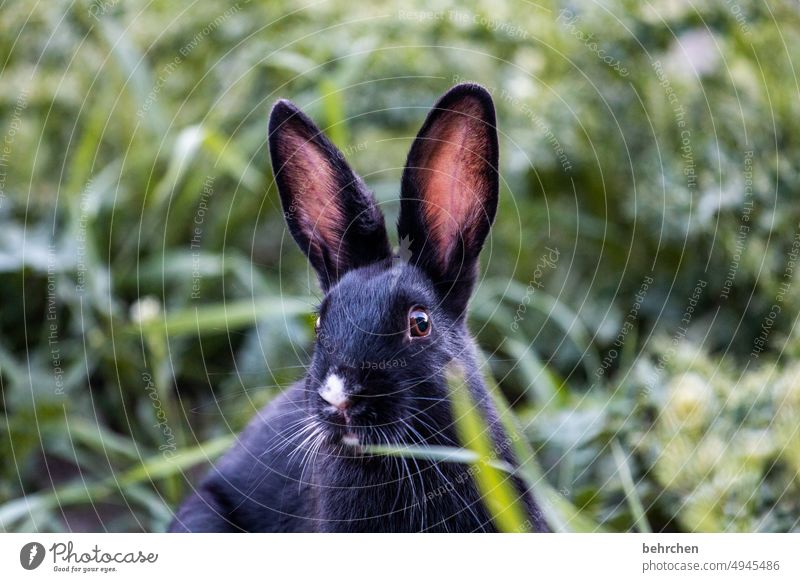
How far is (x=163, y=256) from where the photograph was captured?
8.22 ft

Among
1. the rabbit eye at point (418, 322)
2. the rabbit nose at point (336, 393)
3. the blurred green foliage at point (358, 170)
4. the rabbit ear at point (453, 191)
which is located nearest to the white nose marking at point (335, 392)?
the rabbit nose at point (336, 393)

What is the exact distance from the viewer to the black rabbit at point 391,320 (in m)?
1.38

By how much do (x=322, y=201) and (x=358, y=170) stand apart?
0.93 m

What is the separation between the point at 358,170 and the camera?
242 centimetres

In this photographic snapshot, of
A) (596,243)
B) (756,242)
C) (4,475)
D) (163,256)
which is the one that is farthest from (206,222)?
(756,242)

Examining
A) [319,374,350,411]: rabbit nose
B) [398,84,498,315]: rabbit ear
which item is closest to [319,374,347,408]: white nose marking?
[319,374,350,411]: rabbit nose

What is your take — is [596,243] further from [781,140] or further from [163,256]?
[163,256]

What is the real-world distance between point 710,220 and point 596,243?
31 cm

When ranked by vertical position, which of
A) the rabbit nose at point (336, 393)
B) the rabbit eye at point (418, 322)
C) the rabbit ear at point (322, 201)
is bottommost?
the rabbit nose at point (336, 393)

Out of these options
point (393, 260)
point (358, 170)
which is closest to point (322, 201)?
point (393, 260)

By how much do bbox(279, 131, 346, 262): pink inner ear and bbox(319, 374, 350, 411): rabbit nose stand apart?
0.84 feet

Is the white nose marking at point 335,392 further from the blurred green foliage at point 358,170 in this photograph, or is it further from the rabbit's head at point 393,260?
the blurred green foliage at point 358,170

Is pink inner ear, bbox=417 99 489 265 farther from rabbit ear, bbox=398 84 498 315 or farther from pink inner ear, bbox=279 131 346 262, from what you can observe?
pink inner ear, bbox=279 131 346 262

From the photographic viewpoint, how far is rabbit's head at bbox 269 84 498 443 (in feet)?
4.48
